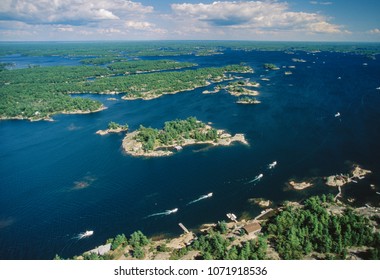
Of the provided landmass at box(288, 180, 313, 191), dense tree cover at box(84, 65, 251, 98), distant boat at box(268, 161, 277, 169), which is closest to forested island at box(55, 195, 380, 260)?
landmass at box(288, 180, 313, 191)

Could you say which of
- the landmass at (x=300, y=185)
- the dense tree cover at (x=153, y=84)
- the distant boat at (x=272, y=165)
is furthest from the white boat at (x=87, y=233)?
the dense tree cover at (x=153, y=84)

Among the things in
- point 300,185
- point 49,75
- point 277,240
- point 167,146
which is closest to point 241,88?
point 167,146

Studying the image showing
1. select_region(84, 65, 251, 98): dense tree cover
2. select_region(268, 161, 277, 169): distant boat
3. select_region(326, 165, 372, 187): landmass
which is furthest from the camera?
select_region(84, 65, 251, 98): dense tree cover

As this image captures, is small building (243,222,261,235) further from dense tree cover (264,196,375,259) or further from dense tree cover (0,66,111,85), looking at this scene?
Answer: dense tree cover (0,66,111,85)

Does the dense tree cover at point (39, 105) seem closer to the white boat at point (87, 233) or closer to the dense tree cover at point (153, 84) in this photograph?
the dense tree cover at point (153, 84)
